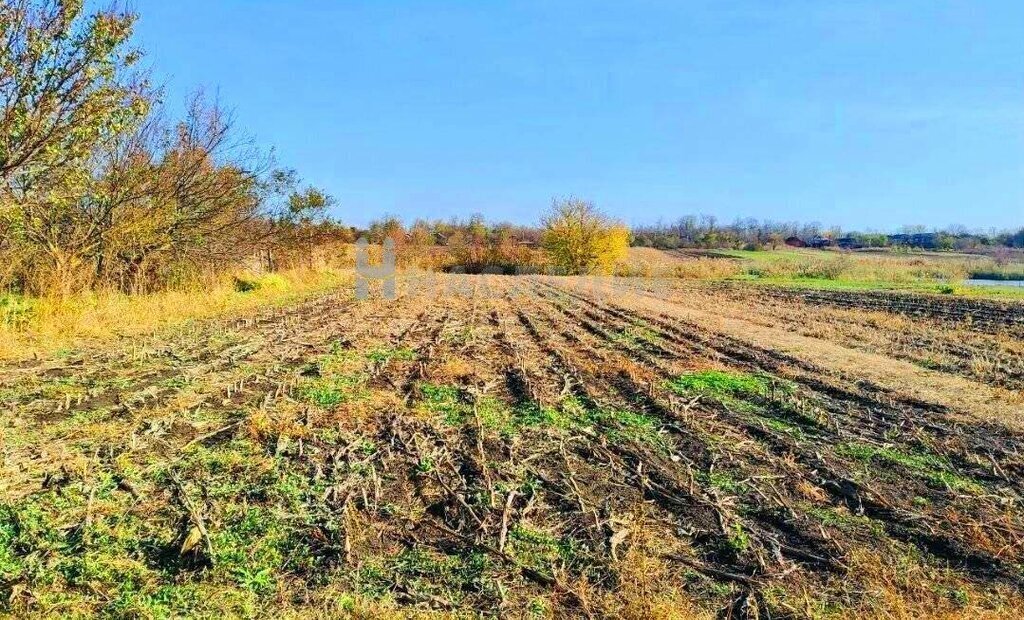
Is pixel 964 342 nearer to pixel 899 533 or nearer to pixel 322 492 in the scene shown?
pixel 899 533

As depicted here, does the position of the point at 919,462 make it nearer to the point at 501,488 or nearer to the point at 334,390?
the point at 501,488

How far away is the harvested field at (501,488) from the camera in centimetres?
329

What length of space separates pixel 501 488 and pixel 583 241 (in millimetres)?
49288

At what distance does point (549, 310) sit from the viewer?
17938mm

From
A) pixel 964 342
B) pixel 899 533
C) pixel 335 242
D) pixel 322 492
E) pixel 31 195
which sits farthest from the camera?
pixel 335 242

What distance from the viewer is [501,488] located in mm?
4582

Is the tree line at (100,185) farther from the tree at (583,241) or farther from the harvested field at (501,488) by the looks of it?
the tree at (583,241)

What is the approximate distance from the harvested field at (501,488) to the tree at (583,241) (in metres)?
43.6

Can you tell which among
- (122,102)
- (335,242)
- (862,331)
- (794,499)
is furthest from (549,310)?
(335,242)

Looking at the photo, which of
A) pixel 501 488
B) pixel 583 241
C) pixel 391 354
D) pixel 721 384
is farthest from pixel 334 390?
pixel 583 241

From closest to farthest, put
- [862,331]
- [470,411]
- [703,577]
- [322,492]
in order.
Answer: [703,577], [322,492], [470,411], [862,331]

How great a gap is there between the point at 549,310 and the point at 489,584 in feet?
48.2

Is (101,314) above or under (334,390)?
above

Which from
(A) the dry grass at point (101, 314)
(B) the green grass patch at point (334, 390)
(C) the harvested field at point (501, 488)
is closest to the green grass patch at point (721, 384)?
(C) the harvested field at point (501, 488)
